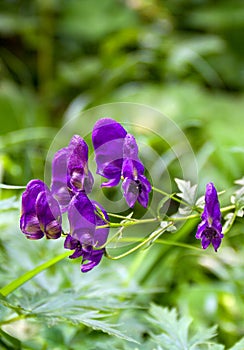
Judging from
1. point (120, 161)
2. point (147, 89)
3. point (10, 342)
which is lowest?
point (10, 342)

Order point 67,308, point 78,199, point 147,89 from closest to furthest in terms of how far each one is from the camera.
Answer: point 78,199 → point 67,308 → point 147,89

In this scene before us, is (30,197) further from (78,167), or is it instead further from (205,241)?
(205,241)

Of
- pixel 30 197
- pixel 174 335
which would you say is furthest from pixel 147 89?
pixel 30 197

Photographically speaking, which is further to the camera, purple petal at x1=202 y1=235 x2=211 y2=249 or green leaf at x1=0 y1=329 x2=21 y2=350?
green leaf at x1=0 y1=329 x2=21 y2=350

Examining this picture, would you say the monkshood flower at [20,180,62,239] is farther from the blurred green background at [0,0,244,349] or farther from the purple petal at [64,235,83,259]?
the blurred green background at [0,0,244,349]

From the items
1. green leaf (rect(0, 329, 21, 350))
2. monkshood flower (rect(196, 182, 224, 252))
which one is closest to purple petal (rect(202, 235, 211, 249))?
monkshood flower (rect(196, 182, 224, 252))

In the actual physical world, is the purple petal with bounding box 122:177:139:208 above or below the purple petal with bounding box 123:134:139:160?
below
